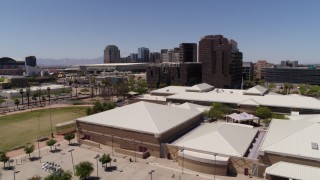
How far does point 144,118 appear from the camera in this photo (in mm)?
59125

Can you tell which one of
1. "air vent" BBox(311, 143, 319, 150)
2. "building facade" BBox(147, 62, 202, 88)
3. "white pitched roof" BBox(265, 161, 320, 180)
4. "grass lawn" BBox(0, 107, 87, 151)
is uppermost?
"building facade" BBox(147, 62, 202, 88)

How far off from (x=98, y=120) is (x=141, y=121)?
11241 millimetres

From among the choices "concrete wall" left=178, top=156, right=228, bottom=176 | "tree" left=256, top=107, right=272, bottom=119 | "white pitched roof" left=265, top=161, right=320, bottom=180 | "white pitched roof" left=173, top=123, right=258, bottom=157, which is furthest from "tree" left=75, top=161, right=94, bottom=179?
"tree" left=256, top=107, right=272, bottom=119

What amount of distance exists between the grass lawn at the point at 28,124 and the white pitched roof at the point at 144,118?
56.9 feet

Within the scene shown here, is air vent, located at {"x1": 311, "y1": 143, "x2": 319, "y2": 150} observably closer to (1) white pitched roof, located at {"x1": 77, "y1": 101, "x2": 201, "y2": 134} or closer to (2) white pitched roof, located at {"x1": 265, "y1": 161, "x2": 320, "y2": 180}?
(2) white pitched roof, located at {"x1": 265, "y1": 161, "x2": 320, "y2": 180}

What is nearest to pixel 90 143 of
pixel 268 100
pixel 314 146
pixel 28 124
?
pixel 28 124

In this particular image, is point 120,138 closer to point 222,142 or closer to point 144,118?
point 144,118

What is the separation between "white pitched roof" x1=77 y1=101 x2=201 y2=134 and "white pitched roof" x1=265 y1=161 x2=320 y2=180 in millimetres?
22039

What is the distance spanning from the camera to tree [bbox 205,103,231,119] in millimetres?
79125

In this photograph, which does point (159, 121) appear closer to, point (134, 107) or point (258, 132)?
point (134, 107)

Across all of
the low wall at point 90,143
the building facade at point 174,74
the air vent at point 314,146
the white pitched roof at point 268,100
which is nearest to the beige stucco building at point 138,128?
the low wall at point 90,143

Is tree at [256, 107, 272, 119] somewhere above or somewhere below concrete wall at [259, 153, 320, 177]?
above

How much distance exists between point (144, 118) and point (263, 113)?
4037 centimetres

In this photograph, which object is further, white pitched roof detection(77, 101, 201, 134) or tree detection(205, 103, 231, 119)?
tree detection(205, 103, 231, 119)
